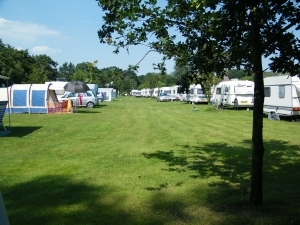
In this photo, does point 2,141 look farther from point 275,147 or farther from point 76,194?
point 275,147

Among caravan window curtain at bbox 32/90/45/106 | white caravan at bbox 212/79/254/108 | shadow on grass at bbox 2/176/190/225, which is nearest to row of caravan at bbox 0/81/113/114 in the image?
caravan window curtain at bbox 32/90/45/106

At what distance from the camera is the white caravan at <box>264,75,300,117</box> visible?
15594 millimetres

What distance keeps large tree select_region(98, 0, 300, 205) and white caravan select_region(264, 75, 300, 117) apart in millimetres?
11965

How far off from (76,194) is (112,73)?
1978 millimetres

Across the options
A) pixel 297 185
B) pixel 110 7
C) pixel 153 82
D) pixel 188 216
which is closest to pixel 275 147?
pixel 297 185

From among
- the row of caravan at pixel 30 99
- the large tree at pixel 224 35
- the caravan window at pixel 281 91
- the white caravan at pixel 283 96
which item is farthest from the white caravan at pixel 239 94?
the large tree at pixel 224 35

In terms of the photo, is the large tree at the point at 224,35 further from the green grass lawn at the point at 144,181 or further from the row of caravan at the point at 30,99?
the row of caravan at the point at 30,99

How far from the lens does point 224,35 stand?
3.92 m

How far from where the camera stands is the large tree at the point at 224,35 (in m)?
3.64

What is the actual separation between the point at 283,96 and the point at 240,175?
12.1 m

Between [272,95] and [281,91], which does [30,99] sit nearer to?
[272,95]

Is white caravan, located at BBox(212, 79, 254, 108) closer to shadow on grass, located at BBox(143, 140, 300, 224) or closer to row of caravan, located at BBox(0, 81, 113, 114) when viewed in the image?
row of caravan, located at BBox(0, 81, 113, 114)

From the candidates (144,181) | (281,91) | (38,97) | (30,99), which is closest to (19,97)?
(30,99)

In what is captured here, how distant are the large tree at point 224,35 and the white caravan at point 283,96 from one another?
471 inches
